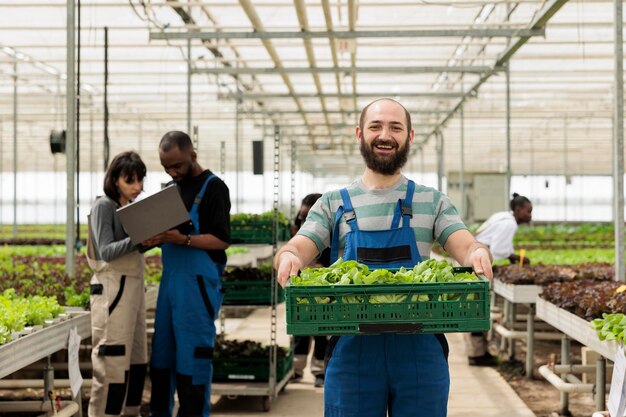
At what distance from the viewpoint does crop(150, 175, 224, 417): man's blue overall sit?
450 centimetres

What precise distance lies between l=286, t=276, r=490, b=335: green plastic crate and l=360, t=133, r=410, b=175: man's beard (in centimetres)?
41

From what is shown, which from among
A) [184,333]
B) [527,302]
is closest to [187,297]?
[184,333]

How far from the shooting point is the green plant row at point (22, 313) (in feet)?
12.9

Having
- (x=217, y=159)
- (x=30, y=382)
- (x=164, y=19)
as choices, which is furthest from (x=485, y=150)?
(x=30, y=382)

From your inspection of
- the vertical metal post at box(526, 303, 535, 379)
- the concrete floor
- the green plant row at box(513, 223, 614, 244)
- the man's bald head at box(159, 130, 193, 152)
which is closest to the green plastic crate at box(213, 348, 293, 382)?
the concrete floor

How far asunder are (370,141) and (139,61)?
38.8ft

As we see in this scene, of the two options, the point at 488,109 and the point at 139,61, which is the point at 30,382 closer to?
the point at 139,61

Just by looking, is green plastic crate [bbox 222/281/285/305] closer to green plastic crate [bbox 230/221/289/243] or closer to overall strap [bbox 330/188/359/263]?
green plastic crate [bbox 230/221/289/243]

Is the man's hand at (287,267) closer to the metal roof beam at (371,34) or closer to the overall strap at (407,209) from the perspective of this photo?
the overall strap at (407,209)

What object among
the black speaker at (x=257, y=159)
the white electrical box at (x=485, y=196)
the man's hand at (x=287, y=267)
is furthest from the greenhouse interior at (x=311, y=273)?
the white electrical box at (x=485, y=196)

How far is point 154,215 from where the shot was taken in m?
4.43

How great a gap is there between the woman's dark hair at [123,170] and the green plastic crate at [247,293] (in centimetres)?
172

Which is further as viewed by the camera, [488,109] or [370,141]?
[488,109]

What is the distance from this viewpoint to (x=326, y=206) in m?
2.81
